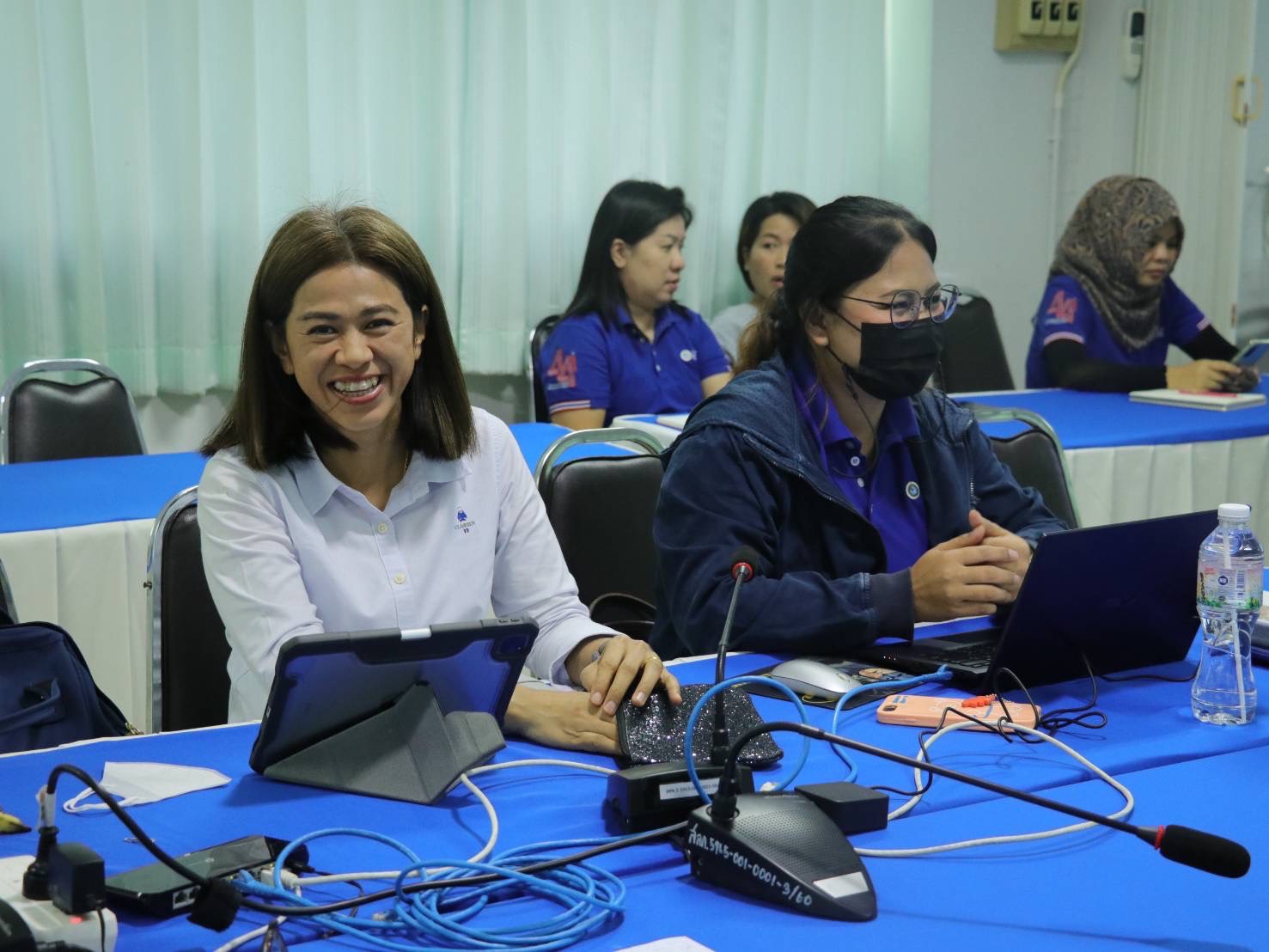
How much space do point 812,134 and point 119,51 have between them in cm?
246

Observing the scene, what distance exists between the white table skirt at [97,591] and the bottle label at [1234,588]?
1938mm

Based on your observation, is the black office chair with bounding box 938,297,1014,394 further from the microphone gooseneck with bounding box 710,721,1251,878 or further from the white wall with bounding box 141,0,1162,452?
the microphone gooseneck with bounding box 710,721,1251,878

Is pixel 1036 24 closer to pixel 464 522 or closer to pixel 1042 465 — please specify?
pixel 1042 465

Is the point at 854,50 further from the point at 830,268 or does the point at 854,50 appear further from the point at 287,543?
the point at 287,543

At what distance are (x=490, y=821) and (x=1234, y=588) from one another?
871mm

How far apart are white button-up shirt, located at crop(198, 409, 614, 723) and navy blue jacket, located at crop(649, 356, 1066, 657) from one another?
16 cm

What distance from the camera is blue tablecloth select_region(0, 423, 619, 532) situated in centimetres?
277

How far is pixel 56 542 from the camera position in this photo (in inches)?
106

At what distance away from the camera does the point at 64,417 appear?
3502mm

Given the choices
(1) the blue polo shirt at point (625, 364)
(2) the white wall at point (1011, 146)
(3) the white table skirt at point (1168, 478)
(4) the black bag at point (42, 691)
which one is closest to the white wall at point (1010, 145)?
(2) the white wall at point (1011, 146)

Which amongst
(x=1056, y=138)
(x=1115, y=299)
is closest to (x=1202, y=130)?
(x=1056, y=138)

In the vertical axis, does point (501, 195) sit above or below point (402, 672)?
above

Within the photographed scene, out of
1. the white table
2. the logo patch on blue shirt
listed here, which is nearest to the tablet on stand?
the logo patch on blue shirt

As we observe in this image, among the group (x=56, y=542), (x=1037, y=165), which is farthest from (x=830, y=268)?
(x=1037, y=165)
